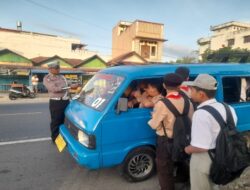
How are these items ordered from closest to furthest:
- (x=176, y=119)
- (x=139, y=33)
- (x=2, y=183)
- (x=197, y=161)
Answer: (x=197, y=161) → (x=176, y=119) → (x=2, y=183) → (x=139, y=33)

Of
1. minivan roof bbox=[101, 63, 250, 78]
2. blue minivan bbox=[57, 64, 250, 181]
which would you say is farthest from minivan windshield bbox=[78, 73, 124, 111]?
minivan roof bbox=[101, 63, 250, 78]

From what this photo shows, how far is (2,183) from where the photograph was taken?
3490 millimetres

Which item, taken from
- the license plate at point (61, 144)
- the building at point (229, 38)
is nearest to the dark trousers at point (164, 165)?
the license plate at point (61, 144)

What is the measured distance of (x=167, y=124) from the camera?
111 inches

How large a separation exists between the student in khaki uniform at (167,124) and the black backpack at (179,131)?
0.14 feet

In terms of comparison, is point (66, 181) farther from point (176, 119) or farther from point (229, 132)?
point (229, 132)

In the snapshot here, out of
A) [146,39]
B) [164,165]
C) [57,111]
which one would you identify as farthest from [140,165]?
[146,39]

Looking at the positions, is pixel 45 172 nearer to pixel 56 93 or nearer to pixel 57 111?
pixel 57 111

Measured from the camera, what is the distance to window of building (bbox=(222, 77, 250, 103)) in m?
3.94

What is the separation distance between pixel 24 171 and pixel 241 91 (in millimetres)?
4080

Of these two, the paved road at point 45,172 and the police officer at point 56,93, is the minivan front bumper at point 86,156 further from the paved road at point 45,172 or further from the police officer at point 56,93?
the police officer at point 56,93

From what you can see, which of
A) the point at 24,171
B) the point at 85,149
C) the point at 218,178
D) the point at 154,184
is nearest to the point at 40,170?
the point at 24,171

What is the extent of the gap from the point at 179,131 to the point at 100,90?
161cm

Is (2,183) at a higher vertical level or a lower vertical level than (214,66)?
lower
